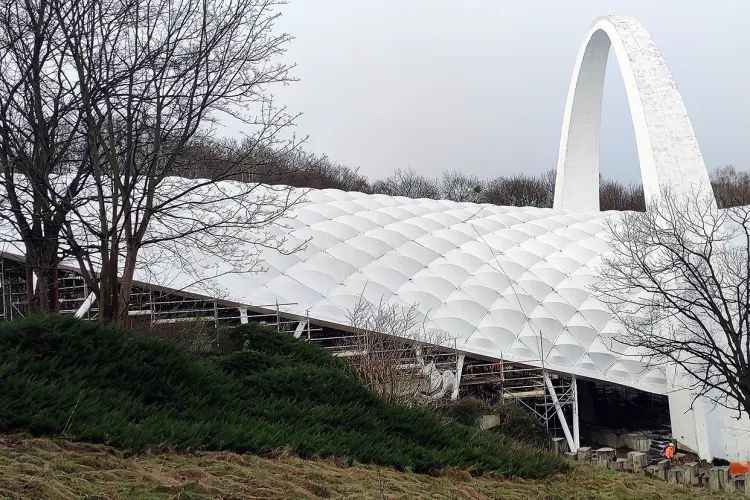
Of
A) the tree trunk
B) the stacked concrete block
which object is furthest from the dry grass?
the stacked concrete block

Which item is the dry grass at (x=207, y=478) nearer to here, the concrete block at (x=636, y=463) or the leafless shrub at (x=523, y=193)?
the concrete block at (x=636, y=463)

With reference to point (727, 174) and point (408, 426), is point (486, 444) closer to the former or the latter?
point (408, 426)

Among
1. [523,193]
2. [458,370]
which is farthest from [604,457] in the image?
[523,193]

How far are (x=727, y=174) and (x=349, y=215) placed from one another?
56.7 meters

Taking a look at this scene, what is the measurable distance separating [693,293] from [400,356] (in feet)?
23.2

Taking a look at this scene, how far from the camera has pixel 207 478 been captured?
5.76 meters

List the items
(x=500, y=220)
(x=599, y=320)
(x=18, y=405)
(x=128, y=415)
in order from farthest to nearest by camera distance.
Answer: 1. (x=500, y=220)
2. (x=599, y=320)
3. (x=128, y=415)
4. (x=18, y=405)

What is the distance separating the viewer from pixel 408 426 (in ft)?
29.1

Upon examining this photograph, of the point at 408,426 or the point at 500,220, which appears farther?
the point at 500,220

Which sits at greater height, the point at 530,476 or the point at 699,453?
the point at 530,476

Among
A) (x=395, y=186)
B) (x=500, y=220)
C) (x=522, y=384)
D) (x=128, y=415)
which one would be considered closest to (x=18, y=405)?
(x=128, y=415)

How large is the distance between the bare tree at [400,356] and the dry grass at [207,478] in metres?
3.45

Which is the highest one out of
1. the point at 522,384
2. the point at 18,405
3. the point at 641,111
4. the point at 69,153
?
the point at 641,111

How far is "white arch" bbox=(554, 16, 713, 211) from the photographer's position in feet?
71.1
